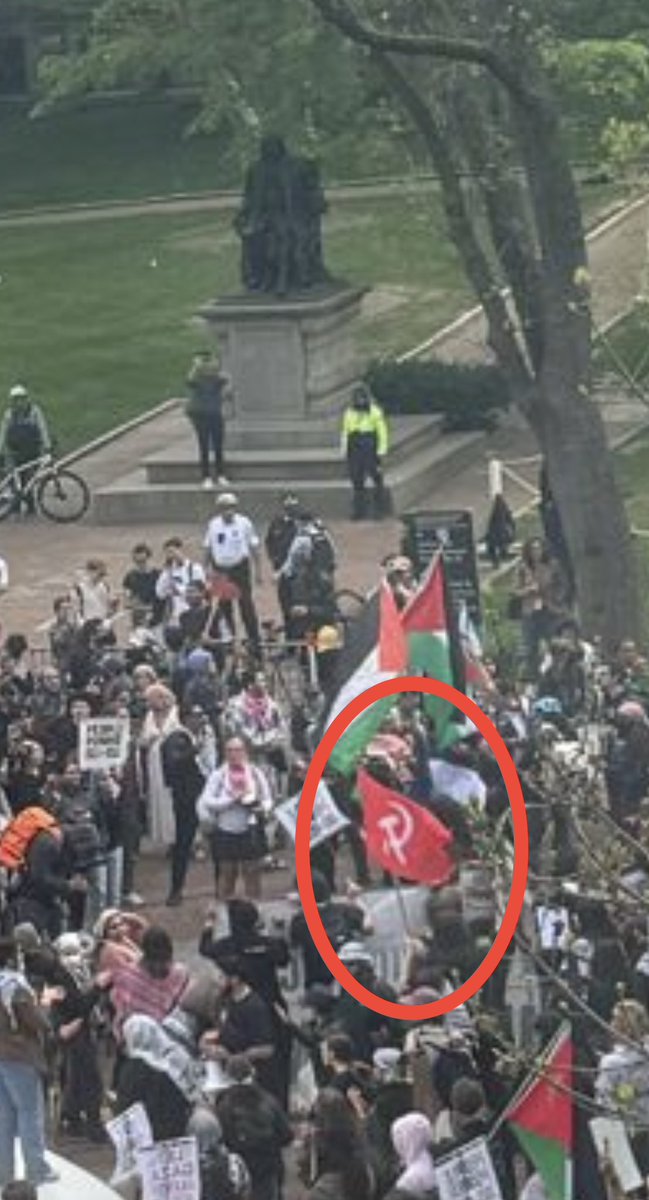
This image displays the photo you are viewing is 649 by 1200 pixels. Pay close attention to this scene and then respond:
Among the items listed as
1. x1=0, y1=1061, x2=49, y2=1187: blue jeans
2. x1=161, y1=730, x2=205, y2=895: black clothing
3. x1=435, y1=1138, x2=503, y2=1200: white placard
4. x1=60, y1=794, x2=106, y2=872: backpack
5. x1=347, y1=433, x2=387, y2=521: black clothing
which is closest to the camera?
x1=435, y1=1138, x2=503, y2=1200: white placard

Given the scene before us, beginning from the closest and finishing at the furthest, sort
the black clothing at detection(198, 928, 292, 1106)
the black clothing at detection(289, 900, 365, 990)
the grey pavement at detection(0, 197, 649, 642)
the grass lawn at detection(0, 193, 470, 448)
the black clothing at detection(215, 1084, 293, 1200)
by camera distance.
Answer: the black clothing at detection(215, 1084, 293, 1200)
the black clothing at detection(198, 928, 292, 1106)
the black clothing at detection(289, 900, 365, 990)
the grey pavement at detection(0, 197, 649, 642)
the grass lawn at detection(0, 193, 470, 448)

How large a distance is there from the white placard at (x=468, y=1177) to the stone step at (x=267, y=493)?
22069 millimetres

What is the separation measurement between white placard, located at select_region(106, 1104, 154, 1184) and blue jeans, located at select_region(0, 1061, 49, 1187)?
570mm

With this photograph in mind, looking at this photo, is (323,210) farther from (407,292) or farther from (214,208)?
(214,208)

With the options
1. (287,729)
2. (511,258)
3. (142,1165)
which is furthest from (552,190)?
(142,1165)

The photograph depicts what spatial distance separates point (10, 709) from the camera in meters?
27.8

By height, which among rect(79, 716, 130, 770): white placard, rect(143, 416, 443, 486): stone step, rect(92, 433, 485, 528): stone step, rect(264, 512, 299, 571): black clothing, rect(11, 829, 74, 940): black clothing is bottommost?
rect(11, 829, 74, 940): black clothing

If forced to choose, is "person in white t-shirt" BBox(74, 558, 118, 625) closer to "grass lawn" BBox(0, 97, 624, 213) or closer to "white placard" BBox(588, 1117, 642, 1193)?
"white placard" BBox(588, 1117, 642, 1193)

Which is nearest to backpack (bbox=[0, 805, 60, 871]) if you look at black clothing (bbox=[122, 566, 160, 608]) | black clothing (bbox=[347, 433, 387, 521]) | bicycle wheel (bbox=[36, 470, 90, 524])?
black clothing (bbox=[122, 566, 160, 608])

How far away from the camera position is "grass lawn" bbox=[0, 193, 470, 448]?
48750mm

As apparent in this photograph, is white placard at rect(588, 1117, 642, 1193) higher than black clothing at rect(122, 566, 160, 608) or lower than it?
lower

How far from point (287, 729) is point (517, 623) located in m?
4.34

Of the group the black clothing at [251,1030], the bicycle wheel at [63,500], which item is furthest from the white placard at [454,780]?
the bicycle wheel at [63,500]

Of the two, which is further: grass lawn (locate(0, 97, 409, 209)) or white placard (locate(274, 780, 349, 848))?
grass lawn (locate(0, 97, 409, 209))
